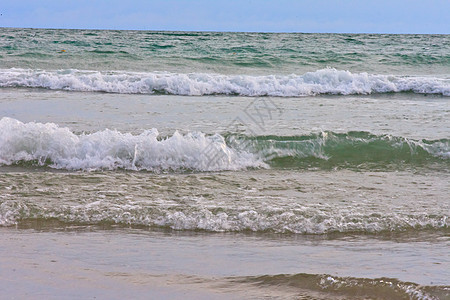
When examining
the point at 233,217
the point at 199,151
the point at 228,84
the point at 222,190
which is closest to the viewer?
the point at 233,217

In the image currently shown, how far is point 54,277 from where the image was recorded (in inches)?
131

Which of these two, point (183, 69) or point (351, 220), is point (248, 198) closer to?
point (351, 220)

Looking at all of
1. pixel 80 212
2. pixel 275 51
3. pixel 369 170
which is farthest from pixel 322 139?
pixel 275 51

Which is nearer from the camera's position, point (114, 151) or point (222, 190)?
point (222, 190)

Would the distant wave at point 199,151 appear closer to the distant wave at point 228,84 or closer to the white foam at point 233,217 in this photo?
the white foam at point 233,217

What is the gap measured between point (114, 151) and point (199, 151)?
1083 millimetres

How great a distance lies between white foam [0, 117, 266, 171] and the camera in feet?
22.1

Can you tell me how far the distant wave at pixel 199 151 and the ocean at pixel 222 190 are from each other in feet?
0.08

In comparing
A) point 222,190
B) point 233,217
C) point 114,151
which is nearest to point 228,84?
point 114,151

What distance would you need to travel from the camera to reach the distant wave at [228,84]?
13.2 m

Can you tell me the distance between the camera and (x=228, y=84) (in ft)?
44.4

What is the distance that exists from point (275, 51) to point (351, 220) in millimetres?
17773

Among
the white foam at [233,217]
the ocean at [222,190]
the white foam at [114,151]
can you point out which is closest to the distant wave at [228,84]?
the ocean at [222,190]

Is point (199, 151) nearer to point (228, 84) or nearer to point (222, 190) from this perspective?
point (222, 190)
